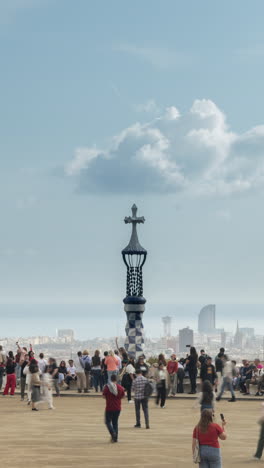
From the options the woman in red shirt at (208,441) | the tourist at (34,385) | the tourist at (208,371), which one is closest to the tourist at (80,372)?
the tourist at (208,371)

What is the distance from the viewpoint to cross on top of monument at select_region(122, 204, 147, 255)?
41.9 meters

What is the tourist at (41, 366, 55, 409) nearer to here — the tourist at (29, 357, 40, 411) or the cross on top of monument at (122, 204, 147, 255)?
the tourist at (29, 357, 40, 411)

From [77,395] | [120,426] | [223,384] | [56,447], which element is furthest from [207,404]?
[77,395]

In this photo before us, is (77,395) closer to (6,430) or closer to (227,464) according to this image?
(6,430)

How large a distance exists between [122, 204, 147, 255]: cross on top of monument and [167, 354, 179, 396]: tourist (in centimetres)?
901

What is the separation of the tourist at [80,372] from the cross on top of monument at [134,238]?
27.2 feet

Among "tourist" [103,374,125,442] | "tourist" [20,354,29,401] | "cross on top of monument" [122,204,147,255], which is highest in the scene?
"cross on top of monument" [122,204,147,255]

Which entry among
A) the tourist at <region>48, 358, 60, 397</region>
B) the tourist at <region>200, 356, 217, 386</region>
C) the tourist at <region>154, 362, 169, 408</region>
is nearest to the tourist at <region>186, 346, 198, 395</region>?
the tourist at <region>200, 356, 217, 386</region>

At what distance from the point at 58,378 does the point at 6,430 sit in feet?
39.6

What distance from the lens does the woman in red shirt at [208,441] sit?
1317cm

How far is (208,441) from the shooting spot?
520 inches

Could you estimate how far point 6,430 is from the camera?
74.2ft

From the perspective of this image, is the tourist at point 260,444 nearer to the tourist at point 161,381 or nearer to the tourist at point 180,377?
the tourist at point 161,381

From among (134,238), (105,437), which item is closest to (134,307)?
(134,238)
